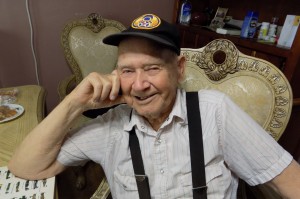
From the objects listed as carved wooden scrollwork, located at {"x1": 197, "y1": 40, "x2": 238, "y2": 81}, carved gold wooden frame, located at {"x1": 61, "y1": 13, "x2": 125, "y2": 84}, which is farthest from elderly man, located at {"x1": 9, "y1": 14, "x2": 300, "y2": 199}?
carved gold wooden frame, located at {"x1": 61, "y1": 13, "x2": 125, "y2": 84}

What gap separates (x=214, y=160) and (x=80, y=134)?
53 cm

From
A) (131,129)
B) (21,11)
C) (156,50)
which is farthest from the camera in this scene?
(21,11)

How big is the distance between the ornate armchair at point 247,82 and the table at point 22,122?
789 mm

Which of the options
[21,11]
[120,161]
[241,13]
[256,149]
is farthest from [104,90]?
[241,13]

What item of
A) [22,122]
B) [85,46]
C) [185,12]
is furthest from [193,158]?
[185,12]

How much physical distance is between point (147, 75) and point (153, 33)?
14cm

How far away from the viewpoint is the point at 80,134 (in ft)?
2.82

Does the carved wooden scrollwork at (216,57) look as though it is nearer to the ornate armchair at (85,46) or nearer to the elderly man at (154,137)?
the elderly man at (154,137)

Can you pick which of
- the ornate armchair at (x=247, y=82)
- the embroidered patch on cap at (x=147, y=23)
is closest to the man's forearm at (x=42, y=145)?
the embroidered patch on cap at (x=147, y=23)

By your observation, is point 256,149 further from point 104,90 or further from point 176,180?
point 104,90

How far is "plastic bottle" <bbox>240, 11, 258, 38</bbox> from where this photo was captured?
1.61 meters

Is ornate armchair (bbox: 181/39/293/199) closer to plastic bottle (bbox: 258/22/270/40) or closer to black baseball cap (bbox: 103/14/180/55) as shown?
black baseball cap (bbox: 103/14/180/55)

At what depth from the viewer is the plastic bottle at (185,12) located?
2.17 m

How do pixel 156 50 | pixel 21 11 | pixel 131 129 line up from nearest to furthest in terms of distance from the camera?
pixel 156 50 < pixel 131 129 < pixel 21 11
